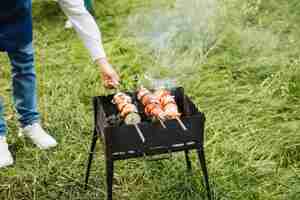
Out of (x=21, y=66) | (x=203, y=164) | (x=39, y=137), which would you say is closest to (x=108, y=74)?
(x=203, y=164)

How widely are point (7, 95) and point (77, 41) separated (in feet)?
5.07

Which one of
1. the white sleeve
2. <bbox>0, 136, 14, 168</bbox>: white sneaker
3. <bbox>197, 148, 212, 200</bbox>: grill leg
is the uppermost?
the white sleeve

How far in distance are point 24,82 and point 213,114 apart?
1.48 metres

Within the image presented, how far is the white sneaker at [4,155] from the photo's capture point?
397cm

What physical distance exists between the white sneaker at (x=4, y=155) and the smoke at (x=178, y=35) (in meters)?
1.51

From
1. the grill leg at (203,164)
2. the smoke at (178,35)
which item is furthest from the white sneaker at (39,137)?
the grill leg at (203,164)

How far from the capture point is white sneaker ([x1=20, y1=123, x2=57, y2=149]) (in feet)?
13.7

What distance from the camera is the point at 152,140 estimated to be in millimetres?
2967

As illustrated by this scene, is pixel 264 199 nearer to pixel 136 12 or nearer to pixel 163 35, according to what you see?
pixel 163 35

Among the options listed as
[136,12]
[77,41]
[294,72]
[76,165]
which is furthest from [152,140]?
[136,12]

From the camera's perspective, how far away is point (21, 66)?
396cm

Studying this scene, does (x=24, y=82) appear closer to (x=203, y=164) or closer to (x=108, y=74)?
(x=108, y=74)

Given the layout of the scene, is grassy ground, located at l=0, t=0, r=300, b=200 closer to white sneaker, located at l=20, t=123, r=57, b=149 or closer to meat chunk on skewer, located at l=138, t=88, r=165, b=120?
white sneaker, located at l=20, t=123, r=57, b=149

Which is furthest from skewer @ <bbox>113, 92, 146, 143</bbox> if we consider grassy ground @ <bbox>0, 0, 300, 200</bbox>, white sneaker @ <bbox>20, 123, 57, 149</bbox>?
white sneaker @ <bbox>20, 123, 57, 149</bbox>
